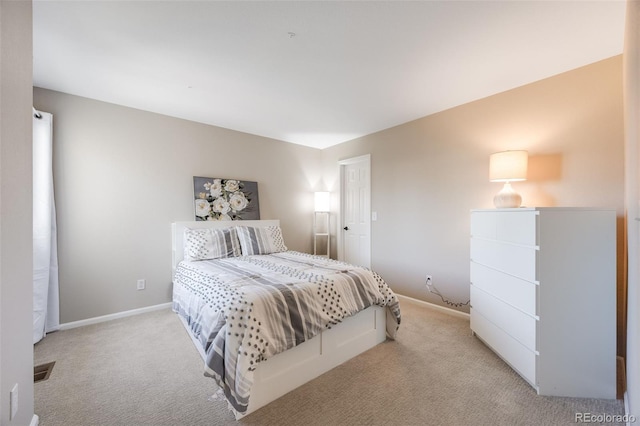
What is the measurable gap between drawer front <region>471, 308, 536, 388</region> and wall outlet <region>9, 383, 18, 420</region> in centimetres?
279

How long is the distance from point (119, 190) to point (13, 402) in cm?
230

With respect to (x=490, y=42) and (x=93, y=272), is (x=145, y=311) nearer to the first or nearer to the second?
(x=93, y=272)

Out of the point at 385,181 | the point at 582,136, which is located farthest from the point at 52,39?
the point at 582,136

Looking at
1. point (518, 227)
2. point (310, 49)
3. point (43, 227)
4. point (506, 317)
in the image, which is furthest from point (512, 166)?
point (43, 227)

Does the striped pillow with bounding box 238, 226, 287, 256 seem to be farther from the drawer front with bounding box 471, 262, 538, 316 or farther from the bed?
the drawer front with bounding box 471, 262, 538, 316

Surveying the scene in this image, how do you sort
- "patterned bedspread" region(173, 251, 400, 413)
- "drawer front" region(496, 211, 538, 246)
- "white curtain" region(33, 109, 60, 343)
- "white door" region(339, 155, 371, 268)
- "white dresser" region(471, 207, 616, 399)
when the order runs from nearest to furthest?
"patterned bedspread" region(173, 251, 400, 413), "white dresser" region(471, 207, 616, 399), "drawer front" region(496, 211, 538, 246), "white curtain" region(33, 109, 60, 343), "white door" region(339, 155, 371, 268)

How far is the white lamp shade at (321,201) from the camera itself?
462 centimetres

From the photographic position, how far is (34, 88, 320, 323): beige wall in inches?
104

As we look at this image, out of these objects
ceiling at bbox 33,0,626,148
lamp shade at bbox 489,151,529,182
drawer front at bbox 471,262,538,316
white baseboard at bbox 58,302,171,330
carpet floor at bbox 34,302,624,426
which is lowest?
carpet floor at bbox 34,302,624,426

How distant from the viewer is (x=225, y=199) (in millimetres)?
3633

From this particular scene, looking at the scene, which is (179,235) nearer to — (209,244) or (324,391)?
(209,244)

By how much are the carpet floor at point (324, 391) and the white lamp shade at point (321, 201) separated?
268 cm

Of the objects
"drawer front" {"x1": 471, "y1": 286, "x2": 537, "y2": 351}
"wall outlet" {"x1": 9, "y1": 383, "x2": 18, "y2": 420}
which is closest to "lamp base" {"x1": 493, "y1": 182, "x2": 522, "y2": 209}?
"drawer front" {"x1": 471, "y1": 286, "x2": 537, "y2": 351}

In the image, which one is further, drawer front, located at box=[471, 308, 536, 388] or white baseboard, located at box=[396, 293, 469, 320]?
white baseboard, located at box=[396, 293, 469, 320]
